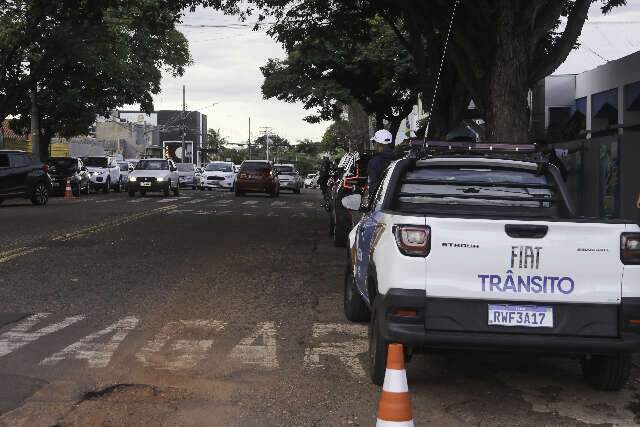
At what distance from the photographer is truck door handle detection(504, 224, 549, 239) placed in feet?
19.4

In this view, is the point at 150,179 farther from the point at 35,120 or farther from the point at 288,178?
the point at 288,178

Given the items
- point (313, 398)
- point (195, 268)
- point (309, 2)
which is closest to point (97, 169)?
point (309, 2)

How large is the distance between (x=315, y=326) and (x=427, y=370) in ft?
6.08

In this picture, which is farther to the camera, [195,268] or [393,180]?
[195,268]

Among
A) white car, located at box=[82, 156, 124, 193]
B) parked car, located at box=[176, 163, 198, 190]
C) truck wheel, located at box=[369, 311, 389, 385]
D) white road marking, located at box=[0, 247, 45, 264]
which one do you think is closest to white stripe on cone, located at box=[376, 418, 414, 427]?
truck wheel, located at box=[369, 311, 389, 385]

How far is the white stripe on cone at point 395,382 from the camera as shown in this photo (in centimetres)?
453

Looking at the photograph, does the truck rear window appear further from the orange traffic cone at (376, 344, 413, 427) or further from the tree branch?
the tree branch

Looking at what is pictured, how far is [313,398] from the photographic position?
6.16 meters

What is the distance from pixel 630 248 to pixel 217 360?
3247 millimetres

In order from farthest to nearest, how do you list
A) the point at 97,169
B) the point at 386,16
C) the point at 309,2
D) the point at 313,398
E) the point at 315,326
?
the point at 97,169
the point at 309,2
the point at 386,16
the point at 315,326
the point at 313,398

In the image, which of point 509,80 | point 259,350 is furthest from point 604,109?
point 259,350

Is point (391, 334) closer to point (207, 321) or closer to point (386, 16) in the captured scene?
point (207, 321)

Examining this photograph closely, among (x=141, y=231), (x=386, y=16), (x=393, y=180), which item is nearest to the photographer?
(x=393, y=180)

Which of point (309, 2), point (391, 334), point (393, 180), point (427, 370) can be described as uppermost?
point (309, 2)
